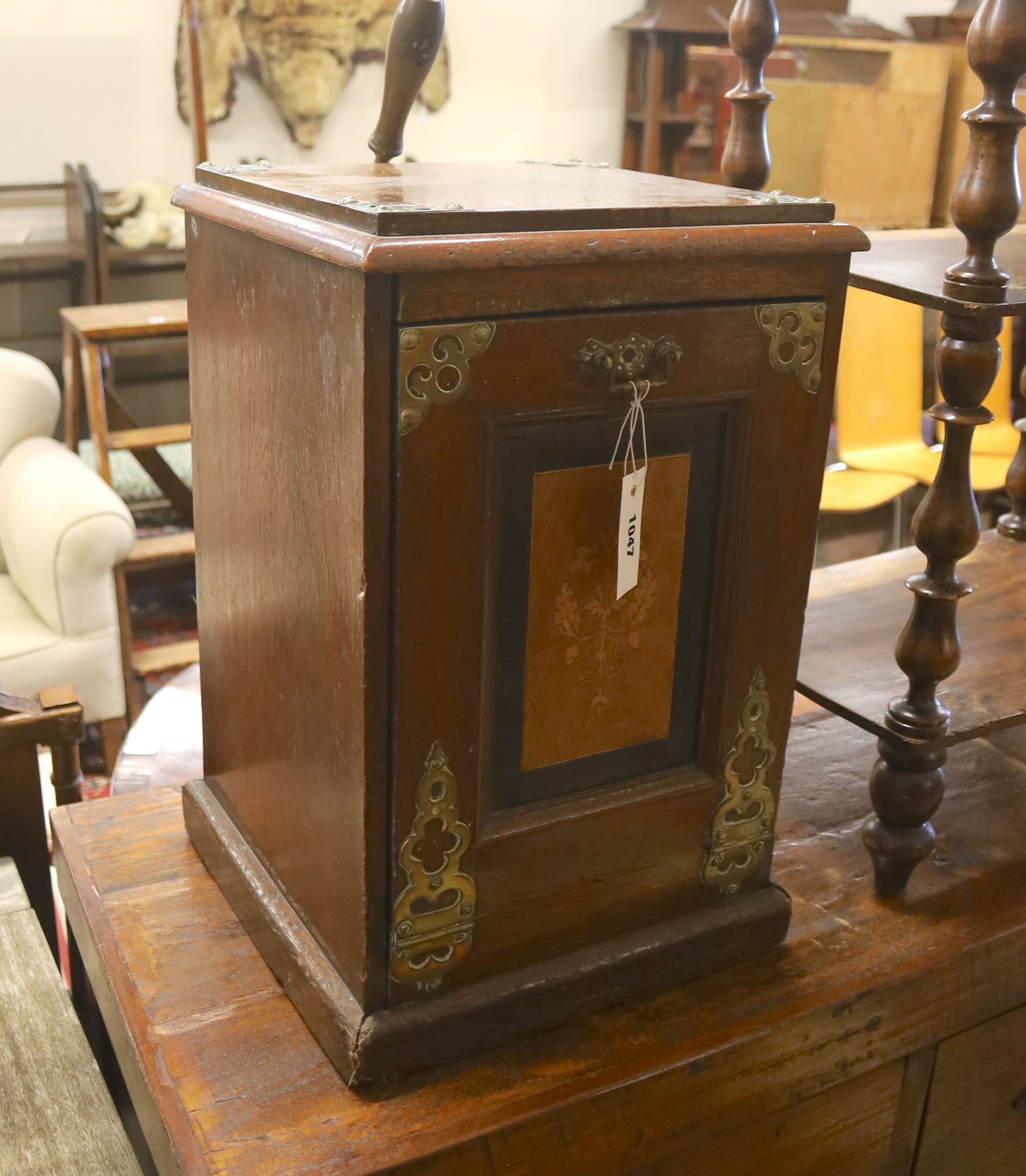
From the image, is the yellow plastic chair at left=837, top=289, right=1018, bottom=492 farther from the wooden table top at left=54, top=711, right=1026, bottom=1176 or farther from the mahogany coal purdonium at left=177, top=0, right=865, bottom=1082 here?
the mahogany coal purdonium at left=177, top=0, right=865, bottom=1082

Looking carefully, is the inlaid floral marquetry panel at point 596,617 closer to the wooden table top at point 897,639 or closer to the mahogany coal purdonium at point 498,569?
the mahogany coal purdonium at point 498,569

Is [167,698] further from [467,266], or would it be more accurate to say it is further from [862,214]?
[862,214]

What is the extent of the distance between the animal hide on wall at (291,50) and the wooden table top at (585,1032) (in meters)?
3.50

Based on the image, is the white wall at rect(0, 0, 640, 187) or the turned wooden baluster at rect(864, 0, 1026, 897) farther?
the white wall at rect(0, 0, 640, 187)

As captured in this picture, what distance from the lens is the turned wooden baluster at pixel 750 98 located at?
112 cm

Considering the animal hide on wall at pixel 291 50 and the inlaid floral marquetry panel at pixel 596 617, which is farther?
the animal hide on wall at pixel 291 50

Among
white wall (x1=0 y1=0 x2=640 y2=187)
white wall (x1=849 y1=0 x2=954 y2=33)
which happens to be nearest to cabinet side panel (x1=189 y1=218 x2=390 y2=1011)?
white wall (x1=0 y1=0 x2=640 y2=187)

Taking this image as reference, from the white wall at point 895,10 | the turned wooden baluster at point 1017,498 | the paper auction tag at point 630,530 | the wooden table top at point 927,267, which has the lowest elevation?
the turned wooden baluster at point 1017,498

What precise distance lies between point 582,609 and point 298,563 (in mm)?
192

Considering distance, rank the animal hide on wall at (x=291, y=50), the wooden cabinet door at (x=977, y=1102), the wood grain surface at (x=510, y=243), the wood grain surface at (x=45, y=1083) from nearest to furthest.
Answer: the wood grain surface at (x=510, y=243)
the wood grain surface at (x=45, y=1083)
the wooden cabinet door at (x=977, y=1102)
the animal hide on wall at (x=291, y=50)

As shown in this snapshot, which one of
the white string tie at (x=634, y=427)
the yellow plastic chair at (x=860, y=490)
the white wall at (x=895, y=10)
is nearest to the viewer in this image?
the white string tie at (x=634, y=427)

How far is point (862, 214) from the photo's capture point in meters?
4.35

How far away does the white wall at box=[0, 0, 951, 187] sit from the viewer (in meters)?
3.77

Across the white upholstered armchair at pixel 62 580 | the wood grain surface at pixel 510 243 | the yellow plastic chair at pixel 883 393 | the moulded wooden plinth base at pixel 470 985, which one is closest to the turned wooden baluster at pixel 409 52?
the wood grain surface at pixel 510 243
